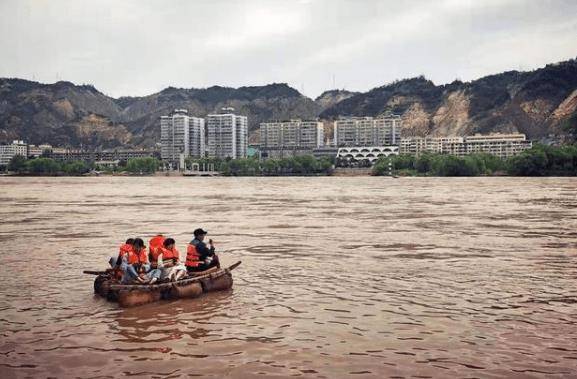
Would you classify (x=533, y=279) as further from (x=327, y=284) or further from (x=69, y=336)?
(x=69, y=336)

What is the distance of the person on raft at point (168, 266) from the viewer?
18.6 m

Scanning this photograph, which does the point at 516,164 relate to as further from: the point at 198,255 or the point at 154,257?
the point at 154,257

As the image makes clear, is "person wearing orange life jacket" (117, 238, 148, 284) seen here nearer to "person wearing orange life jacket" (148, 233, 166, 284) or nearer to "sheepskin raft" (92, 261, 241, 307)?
"person wearing orange life jacket" (148, 233, 166, 284)

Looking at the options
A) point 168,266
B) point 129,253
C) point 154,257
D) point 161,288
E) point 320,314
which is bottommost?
point 320,314

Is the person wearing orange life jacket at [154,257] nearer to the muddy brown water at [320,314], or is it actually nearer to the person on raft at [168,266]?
the person on raft at [168,266]

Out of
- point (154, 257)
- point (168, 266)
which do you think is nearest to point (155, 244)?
point (154, 257)

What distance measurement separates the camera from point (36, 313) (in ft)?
57.9

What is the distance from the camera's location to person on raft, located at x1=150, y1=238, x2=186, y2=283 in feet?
61.0

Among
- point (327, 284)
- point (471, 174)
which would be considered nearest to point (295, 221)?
point (327, 284)

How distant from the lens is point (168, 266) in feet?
63.8

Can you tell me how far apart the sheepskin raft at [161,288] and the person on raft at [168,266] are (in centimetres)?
29

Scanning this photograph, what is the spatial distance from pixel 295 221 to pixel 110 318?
30.0 metres

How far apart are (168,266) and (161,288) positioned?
4.44 feet

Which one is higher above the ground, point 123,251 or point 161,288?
point 123,251
